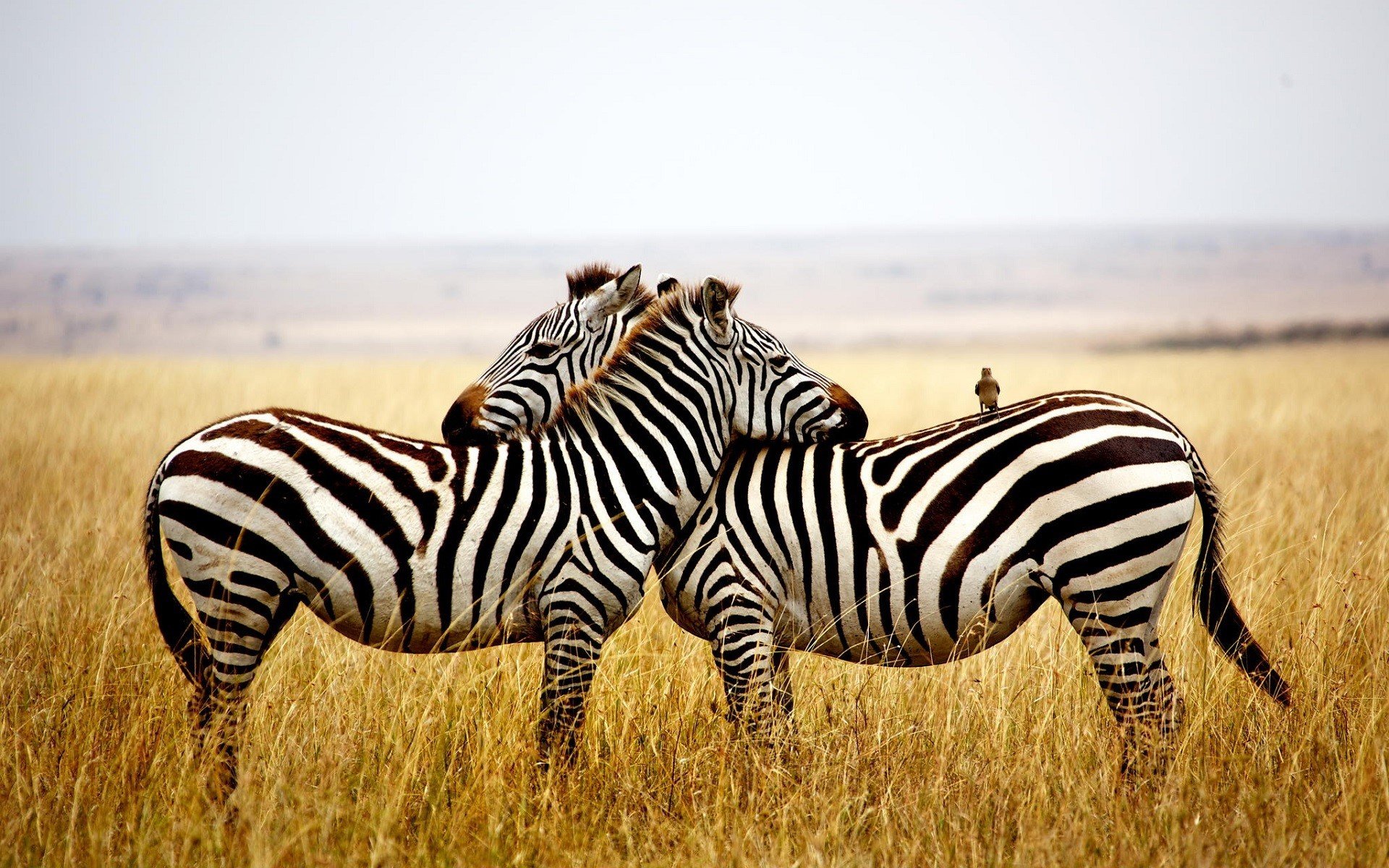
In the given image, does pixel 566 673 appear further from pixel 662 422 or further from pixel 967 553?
pixel 967 553

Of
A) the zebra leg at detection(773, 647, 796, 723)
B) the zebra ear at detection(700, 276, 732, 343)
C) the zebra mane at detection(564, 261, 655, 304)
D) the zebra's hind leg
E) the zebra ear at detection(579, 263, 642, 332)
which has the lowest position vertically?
the zebra leg at detection(773, 647, 796, 723)

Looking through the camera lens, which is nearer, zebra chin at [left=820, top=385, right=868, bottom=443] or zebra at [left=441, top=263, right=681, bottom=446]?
zebra chin at [left=820, top=385, right=868, bottom=443]

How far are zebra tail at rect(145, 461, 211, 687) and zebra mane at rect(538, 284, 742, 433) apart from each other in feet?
5.22

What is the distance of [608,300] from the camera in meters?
5.87

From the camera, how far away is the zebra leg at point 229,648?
161 inches

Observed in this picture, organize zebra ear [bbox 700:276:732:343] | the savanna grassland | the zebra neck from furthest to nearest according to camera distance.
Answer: zebra ear [bbox 700:276:732:343]
the zebra neck
the savanna grassland

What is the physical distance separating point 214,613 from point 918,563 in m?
2.83

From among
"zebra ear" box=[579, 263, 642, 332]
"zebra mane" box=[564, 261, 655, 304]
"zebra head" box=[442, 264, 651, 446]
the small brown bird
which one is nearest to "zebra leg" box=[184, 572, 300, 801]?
"zebra head" box=[442, 264, 651, 446]

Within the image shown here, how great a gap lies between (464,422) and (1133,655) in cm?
332

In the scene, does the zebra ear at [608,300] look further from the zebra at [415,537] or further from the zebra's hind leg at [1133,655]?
the zebra's hind leg at [1133,655]

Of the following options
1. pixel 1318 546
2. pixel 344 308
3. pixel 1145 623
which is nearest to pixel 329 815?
pixel 1145 623

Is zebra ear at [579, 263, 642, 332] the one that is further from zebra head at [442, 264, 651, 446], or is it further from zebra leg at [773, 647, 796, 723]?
zebra leg at [773, 647, 796, 723]

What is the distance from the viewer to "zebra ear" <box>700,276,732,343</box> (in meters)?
4.73

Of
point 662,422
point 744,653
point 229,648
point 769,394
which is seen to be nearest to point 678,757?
point 744,653
